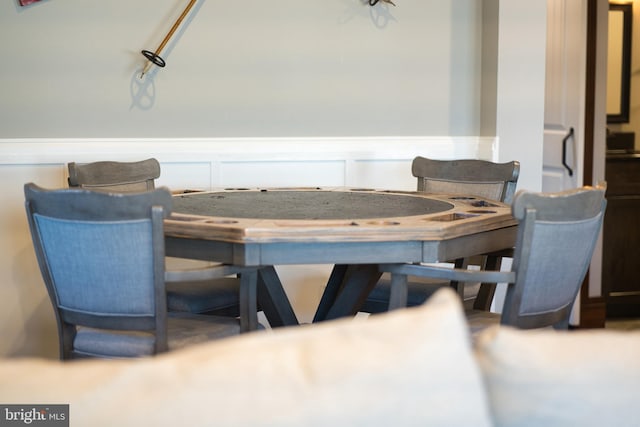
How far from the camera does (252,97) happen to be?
14.0ft

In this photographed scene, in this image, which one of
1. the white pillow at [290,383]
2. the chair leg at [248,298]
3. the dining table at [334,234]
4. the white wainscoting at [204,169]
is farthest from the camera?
the white wainscoting at [204,169]

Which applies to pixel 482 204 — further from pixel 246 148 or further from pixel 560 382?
pixel 560 382

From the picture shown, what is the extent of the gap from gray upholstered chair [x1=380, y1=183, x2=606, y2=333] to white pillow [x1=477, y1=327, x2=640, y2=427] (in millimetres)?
1285

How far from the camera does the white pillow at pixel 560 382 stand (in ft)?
3.48

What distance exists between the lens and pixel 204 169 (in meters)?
4.21

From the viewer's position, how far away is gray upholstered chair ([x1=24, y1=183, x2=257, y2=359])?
228 centimetres

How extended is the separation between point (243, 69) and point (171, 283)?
149 cm

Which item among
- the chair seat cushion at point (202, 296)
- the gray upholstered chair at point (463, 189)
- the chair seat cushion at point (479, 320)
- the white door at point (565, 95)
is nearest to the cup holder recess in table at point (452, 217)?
the chair seat cushion at point (479, 320)

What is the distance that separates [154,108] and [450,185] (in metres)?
1.51

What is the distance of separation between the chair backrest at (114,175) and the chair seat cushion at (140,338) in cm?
96

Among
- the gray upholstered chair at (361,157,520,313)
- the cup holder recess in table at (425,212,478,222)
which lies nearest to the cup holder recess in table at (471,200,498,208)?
the gray upholstered chair at (361,157,520,313)

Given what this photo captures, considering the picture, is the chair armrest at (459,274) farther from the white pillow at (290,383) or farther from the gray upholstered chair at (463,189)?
the white pillow at (290,383)

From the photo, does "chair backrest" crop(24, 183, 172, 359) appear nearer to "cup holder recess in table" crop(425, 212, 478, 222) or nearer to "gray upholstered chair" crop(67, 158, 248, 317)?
"gray upholstered chair" crop(67, 158, 248, 317)

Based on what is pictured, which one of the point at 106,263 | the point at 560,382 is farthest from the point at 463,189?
the point at 560,382
